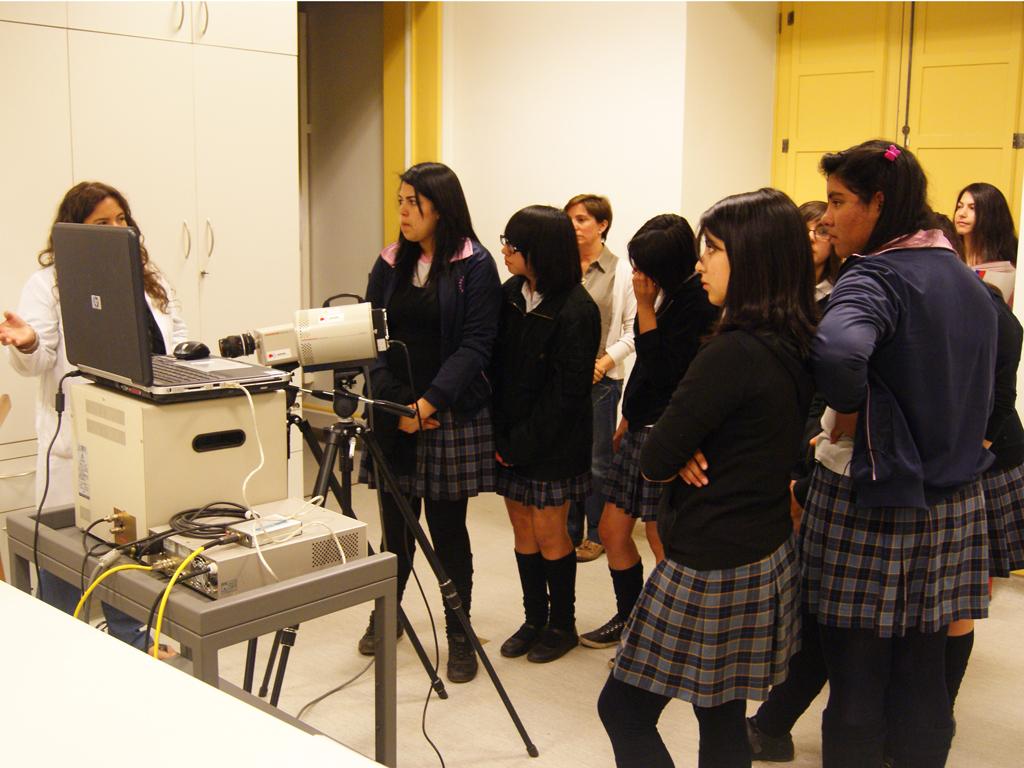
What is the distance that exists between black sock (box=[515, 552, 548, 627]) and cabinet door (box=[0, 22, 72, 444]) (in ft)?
5.37

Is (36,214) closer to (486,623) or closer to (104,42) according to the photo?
(104,42)

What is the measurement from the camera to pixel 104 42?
337 centimetres

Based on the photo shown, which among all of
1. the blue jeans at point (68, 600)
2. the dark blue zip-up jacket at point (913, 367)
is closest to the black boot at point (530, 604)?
the blue jeans at point (68, 600)

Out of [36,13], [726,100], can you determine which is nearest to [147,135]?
[36,13]

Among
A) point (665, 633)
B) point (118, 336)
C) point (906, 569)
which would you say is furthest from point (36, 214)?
point (906, 569)

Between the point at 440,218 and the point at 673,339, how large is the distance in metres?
0.69

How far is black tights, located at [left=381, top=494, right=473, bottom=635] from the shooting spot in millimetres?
2834

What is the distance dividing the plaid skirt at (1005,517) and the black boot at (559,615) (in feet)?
3.53

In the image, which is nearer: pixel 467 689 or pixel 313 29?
pixel 467 689

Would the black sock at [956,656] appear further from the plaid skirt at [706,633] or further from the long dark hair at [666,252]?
the long dark hair at [666,252]

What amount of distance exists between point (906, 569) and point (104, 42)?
2.91 m

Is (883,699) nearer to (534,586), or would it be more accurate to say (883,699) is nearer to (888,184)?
(888,184)

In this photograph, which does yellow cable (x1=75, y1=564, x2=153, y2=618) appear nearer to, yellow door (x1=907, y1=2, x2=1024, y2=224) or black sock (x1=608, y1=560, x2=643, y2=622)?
black sock (x1=608, y1=560, x2=643, y2=622)

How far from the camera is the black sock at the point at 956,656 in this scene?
240 centimetres
